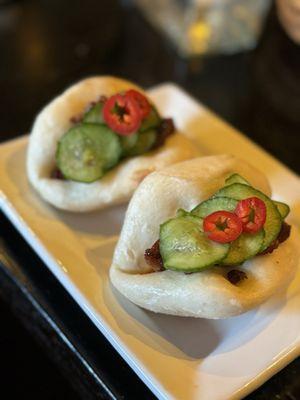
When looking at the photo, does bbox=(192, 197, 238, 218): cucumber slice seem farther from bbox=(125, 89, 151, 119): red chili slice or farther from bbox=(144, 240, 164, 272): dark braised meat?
bbox=(125, 89, 151, 119): red chili slice

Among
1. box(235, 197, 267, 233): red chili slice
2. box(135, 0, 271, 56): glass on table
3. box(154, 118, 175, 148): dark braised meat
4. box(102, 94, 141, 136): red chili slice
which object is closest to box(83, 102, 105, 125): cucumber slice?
box(102, 94, 141, 136): red chili slice

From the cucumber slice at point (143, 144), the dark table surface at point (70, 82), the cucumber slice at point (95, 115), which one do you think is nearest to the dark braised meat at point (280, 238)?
the dark table surface at point (70, 82)

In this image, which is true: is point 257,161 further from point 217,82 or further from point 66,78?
point 66,78

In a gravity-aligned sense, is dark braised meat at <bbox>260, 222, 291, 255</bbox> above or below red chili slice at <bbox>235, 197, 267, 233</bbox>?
below

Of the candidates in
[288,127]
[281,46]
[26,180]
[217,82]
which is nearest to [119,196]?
[26,180]

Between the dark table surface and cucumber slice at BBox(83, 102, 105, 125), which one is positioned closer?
the dark table surface

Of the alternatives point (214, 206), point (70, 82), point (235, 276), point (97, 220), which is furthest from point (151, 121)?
point (70, 82)

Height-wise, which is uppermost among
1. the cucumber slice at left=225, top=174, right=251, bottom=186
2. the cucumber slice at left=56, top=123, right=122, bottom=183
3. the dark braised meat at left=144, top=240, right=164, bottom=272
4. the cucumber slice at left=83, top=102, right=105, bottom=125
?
the cucumber slice at left=225, top=174, right=251, bottom=186
